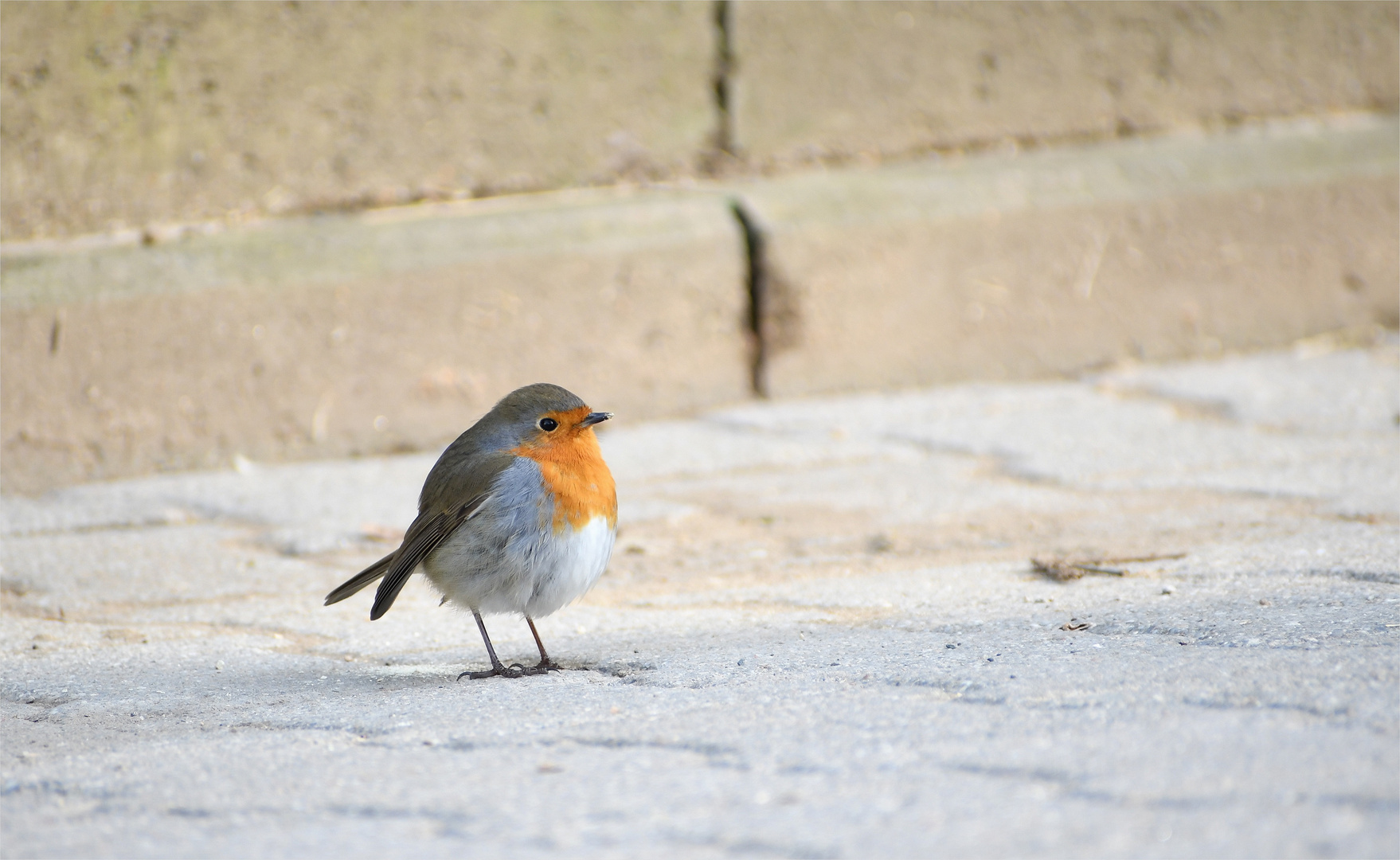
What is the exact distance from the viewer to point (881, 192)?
443 centimetres

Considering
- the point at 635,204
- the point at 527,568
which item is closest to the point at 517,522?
the point at 527,568

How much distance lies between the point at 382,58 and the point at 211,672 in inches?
85.5

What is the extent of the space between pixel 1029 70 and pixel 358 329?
2.32 m

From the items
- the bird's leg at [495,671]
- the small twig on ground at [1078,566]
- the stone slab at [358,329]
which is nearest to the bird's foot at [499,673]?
the bird's leg at [495,671]

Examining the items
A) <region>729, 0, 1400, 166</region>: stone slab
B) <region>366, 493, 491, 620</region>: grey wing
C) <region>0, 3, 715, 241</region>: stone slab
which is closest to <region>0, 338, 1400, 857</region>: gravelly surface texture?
<region>366, 493, 491, 620</region>: grey wing

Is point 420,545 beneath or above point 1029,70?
beneath

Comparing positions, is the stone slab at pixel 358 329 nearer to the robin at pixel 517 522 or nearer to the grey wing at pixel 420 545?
the robin at pixel 517 522

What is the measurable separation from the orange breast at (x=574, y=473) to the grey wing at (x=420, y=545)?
136mm

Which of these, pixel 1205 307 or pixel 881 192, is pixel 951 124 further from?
pixel 1205 307

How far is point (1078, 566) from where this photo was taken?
9.11 feet

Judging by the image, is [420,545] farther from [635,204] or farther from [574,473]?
[635,204]

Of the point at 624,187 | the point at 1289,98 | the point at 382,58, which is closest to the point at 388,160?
the point at 382,58

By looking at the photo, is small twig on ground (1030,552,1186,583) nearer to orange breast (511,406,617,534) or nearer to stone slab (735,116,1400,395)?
orange breast (511,406,617,534)

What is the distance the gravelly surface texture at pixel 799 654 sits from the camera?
61.4 inches
